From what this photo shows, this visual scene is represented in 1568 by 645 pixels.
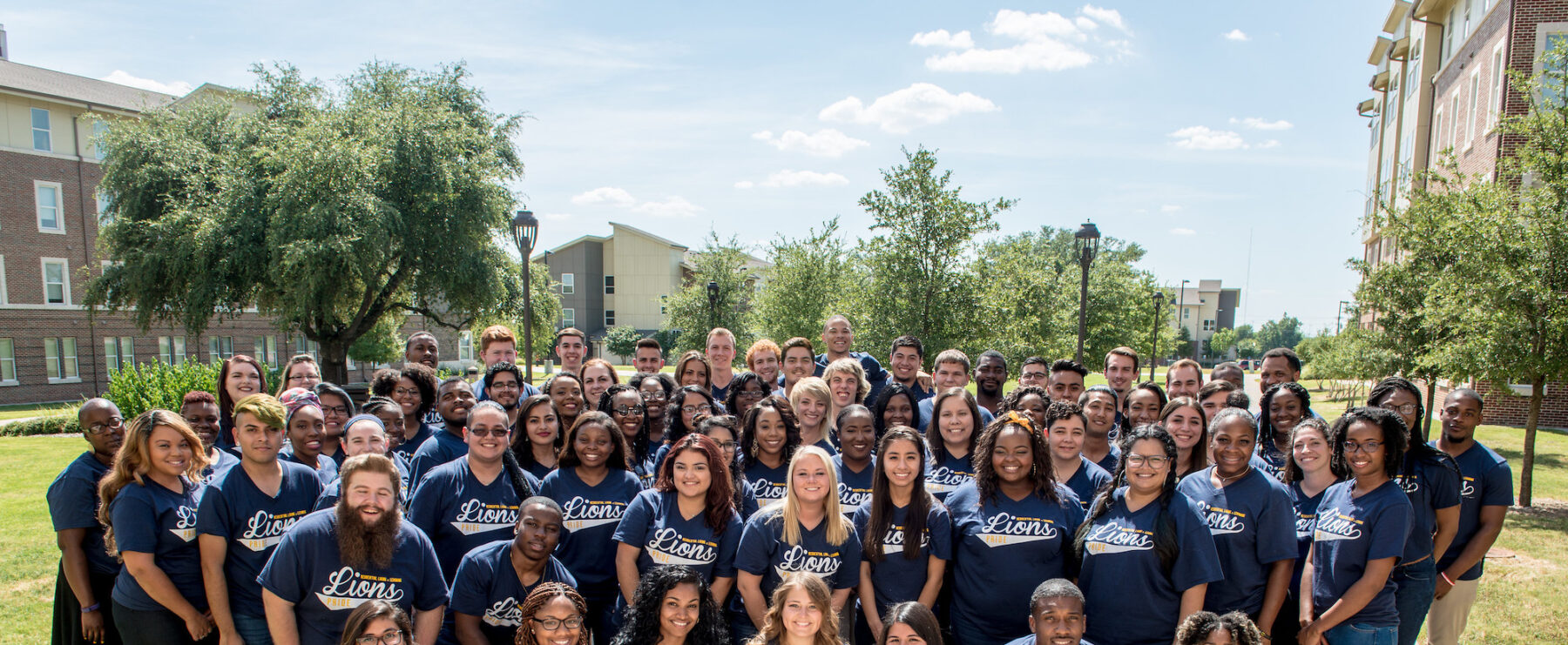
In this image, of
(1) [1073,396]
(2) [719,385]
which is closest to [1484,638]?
(1) [1073,396]

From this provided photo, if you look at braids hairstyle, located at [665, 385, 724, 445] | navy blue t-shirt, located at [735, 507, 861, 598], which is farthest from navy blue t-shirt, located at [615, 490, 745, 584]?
braids hairstyle, located at [665, 385, 724, 445]

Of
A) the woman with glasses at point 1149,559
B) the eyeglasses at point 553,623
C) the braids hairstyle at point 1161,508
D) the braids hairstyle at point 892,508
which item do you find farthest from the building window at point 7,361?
the woman with glasses at point 1149,559

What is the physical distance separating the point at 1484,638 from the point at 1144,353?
2855 cm

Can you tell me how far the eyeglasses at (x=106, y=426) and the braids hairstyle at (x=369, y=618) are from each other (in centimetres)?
204

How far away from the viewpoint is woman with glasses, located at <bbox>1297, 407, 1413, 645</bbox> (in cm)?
386

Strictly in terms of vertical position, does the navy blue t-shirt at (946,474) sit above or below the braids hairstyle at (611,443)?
below

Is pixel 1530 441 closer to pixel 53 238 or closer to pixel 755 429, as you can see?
pixel 755 429

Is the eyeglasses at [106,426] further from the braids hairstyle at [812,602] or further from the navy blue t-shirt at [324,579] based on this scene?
the braids hairstyle at [812,602]

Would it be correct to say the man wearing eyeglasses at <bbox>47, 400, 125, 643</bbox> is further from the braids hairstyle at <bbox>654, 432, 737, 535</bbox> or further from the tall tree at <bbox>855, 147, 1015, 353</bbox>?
the tall tree at <bbox>855, 147, 1015, 353</bbox>

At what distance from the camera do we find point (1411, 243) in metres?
13.6

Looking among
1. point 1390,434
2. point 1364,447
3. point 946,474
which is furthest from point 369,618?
point 1390,434

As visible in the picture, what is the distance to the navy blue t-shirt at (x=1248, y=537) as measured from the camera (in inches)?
150

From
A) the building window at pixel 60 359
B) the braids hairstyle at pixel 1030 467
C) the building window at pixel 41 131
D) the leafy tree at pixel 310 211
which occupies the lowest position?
the building window at pixel 60 359

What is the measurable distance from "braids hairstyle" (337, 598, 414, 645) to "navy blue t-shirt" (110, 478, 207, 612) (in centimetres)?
115
